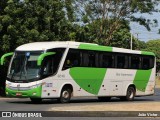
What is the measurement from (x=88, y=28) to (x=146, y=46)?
333 feet

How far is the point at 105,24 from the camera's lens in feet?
128

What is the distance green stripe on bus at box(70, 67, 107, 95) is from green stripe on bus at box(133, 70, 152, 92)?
138 inches

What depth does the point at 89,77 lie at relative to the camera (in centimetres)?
2708

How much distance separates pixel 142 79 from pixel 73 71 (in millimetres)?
7088

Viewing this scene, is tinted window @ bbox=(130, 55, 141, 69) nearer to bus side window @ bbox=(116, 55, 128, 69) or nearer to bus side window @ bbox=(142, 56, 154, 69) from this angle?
bus side window @ bbox=(142, 56, 154, 69)

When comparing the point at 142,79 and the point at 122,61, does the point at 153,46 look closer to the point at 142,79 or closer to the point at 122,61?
the point at 142,79

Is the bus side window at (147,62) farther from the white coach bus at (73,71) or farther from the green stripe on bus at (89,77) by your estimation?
the green stripe on bus at (89,77)

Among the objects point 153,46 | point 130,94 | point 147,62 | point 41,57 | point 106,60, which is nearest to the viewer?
point 41,57

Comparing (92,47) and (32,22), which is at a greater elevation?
(32,22)

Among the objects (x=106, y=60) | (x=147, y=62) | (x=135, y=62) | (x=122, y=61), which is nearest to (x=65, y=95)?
(x=106, y=60)

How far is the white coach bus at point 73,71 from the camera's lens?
2420 centimetres

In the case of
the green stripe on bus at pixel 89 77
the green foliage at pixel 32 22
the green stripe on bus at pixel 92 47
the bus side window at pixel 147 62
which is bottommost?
the green stripe on bus at pixel 89 77

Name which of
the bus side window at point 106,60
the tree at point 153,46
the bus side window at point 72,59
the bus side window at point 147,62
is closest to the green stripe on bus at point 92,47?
the bus side window at point 106,60

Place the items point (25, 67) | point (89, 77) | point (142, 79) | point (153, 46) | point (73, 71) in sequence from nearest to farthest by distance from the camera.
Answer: point (25, 67), point (73, 71), point (89, 77), point (142, 79), point (153, 46)
